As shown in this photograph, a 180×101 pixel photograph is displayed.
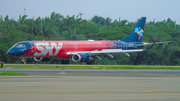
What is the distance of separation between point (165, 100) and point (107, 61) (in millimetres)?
50820

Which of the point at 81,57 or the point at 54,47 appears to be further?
the point at 54,47

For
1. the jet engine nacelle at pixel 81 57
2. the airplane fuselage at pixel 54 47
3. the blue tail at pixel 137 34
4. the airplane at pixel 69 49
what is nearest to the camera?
the airplane fuselage at pixel 54 47

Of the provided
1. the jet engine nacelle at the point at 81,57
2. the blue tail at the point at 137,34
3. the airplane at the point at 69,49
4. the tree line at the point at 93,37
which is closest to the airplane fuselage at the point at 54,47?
the airplane at the point at 69,49

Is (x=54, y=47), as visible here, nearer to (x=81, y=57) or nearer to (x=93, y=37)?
(x=81, y=57)

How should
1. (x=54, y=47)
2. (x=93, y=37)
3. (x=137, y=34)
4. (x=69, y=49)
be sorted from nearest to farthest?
(x=54, y=47) < (x=69, y=49) < (x=137, y=34) < (x=93, y=37)

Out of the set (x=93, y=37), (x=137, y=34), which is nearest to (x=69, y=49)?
(x=137, y=34)

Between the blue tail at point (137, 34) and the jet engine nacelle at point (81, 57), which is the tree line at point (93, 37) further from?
the jet engine nacelle at point (81, 57)

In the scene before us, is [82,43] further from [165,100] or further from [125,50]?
[165,100]

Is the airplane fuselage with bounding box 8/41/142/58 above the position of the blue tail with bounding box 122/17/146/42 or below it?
below

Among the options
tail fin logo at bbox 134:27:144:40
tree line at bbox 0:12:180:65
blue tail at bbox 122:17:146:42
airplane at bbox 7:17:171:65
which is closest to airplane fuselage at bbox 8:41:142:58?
airplane at bbox 7:17:171:65

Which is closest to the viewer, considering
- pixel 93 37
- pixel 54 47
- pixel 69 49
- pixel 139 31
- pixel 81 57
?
pixel 81 57

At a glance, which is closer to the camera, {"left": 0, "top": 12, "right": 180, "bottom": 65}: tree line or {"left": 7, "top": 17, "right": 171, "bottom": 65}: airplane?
{"left": 7, "top": 17, "right": 171, "bottom": 65}: airplane

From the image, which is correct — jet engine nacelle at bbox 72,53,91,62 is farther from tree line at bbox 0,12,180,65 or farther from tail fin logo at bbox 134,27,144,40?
tail fin logo at bbox 134,27,144,40

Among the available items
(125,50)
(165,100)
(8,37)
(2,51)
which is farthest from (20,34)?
(165,100)
